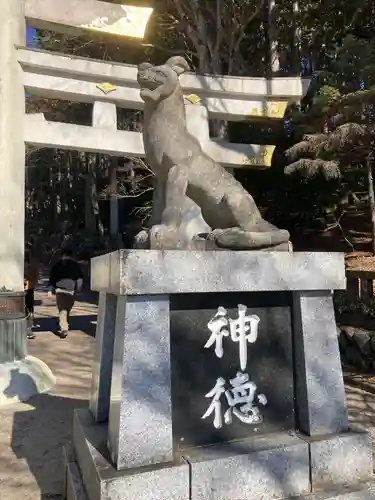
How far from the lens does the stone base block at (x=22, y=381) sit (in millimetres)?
4957

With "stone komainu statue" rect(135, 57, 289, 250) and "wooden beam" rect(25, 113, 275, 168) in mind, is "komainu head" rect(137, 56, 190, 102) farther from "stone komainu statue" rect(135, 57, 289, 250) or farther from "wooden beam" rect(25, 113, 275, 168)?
"wooden beam" rect(25, 113, 275, 168)

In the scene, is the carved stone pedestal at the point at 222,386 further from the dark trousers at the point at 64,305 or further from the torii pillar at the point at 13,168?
the dark trousers at the point at 64,305

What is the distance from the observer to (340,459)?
96.6 inches

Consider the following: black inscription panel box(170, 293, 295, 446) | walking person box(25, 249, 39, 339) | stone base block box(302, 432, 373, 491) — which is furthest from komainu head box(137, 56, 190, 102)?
walking person box(25, 249, 39, 339)

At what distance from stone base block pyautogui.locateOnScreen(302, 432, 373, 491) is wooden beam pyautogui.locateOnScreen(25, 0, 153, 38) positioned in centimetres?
609

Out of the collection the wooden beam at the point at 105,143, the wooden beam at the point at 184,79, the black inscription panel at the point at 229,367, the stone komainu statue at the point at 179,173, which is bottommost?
the black inscription panel at the point at 229,367

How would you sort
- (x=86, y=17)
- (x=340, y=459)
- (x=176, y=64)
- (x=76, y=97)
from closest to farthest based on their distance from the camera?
(x=340, y=459), (x=176, y=64), (x=86, y=17), (x=76, y=97)

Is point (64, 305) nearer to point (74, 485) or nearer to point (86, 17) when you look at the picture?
point (86, 17)

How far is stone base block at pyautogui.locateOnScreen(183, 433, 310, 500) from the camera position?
2.19m

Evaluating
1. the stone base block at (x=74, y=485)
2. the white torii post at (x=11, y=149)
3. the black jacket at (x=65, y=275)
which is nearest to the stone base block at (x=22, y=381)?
the white torii post at (x=11, y=149)

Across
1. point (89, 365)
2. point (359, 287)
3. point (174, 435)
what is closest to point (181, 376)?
point (174, 435)

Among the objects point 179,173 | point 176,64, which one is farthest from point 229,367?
point 176,64

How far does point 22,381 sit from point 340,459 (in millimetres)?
3830

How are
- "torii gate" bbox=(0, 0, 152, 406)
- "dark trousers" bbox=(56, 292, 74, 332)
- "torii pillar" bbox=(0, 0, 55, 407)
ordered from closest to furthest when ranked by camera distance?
"torii gate" bbox=(0, 0, 152, 406) → "torii pillar" bbox=(0, 0, 55, 407) → "dark trousers" bbox=(56, 292, 74, 332)
